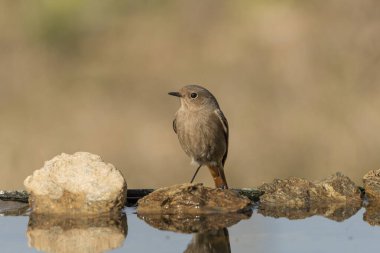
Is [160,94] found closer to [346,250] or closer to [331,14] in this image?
[331,14]

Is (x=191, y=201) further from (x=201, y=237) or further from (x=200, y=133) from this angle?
(x=200, y=133)

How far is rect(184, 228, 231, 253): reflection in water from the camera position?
602 centimetres

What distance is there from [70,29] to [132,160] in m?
3.15

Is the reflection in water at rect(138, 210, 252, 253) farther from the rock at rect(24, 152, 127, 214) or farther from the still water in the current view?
the rock at rect(24, 152, 127, 214)

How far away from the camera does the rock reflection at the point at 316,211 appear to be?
23.8 ft

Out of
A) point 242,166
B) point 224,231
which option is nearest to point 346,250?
point 224,231

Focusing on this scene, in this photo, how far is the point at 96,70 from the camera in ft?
52.1

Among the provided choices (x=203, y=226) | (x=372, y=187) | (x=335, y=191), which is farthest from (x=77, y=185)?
(x=372, y=187)

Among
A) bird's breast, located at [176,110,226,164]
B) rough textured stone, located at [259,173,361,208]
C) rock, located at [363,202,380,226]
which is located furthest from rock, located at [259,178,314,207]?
→ bird's breast, located at [176,110,226,164]

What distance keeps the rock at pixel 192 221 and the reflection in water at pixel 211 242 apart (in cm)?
14

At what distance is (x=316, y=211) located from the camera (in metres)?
7.42

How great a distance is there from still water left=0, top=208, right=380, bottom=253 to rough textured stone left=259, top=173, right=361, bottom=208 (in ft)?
1.56

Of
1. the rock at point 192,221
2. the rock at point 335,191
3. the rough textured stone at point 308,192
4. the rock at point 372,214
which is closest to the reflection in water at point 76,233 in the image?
the rock at point 192,221

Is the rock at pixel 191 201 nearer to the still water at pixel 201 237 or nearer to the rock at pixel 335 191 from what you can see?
the still water at pixel 201 237
